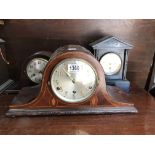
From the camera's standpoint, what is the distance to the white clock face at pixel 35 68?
102 cm

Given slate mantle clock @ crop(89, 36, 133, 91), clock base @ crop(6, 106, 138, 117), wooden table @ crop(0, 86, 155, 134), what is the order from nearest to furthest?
wooden table @ crop(0, 86, 155, 134), clock base @ crop(6, 106, 138, 117), slate mantle clock @ crop(89, 36, 133, 91)

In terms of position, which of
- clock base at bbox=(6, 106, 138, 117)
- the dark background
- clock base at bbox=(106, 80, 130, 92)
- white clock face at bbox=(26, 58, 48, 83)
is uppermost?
the dark background

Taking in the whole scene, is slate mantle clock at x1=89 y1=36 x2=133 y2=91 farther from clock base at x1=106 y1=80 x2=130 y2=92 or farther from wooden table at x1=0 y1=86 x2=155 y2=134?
wooden table at x1=0 y1=86 x2=155 y2=134

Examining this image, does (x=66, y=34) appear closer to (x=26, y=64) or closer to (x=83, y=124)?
(x=26, y=64)

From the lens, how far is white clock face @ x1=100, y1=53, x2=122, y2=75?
101 centimetres

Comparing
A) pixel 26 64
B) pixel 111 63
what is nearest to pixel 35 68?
pixel 26 64

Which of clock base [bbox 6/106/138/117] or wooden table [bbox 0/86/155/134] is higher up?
clock base [bbox 6/106/138/117]

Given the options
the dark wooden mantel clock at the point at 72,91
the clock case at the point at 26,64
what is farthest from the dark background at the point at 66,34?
the dark wooden mantel clock at the point at 72,91

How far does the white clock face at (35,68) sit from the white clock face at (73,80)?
0.26 meters

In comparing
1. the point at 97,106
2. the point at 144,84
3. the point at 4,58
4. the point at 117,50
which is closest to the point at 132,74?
the point at 144,84

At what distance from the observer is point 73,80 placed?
777 millimetres

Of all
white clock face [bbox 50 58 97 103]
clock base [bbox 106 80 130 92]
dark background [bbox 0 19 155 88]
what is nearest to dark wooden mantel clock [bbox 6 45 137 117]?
white clock face [bbox 50 58 97 103]

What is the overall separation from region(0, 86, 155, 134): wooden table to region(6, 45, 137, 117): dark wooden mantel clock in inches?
1.0

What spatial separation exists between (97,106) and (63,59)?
8.9 inches
